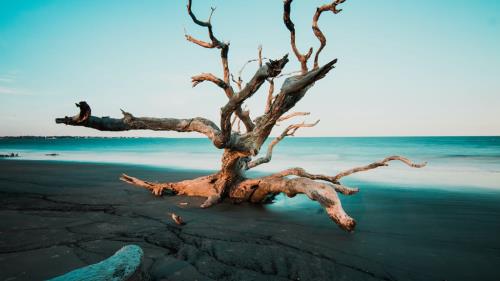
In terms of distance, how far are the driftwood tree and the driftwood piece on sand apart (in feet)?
7.53

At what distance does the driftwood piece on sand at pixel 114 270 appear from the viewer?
1.59 m

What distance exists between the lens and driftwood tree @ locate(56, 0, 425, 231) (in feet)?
13.1

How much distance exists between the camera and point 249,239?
367 cm

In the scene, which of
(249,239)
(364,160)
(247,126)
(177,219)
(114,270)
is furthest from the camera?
(364,160)

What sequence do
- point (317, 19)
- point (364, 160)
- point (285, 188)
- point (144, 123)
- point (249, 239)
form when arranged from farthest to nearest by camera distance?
point (364, 160), point (285, 188), point (144, 123), point (317, 19), point (249, 239)

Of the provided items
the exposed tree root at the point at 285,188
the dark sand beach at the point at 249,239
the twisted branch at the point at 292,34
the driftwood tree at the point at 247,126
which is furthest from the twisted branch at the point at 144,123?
the twisted branch at the point at 292,34

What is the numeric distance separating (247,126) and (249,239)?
3518 millimetres

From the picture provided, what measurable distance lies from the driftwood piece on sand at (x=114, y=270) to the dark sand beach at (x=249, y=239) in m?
0.74

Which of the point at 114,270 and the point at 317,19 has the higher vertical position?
the point at 317,19

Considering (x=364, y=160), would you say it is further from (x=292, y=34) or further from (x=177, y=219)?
(x=177, y=219)

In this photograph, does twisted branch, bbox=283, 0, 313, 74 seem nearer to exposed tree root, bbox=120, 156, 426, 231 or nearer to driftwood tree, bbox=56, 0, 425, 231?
driftwood tree, bbox=56, 0, 425, 231

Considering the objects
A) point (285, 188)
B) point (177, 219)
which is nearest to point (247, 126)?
point (285, 188)

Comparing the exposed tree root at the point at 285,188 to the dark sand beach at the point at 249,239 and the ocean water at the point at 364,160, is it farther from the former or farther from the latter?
the ocean water at the point at 364,160

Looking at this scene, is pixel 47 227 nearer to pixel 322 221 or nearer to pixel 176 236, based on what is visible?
pixel 176 236
